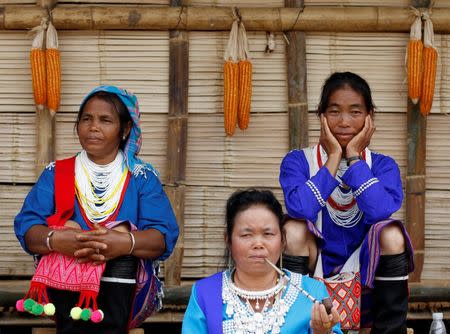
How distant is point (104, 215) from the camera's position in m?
4.84

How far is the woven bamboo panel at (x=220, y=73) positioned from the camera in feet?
19.7

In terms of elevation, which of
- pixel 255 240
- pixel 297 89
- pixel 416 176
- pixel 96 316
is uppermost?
pixel 297 89

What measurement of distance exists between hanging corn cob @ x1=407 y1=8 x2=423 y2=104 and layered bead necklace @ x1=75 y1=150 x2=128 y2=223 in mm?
1962

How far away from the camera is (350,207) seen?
489 centimetres

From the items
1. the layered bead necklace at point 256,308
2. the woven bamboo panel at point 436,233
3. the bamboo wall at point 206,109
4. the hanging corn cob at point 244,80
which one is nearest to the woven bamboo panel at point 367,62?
the bamboo wall at point 206,109

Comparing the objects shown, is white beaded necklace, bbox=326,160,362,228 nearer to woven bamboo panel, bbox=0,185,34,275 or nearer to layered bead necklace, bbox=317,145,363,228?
layered bead necklace, bbox=317,145,363,228

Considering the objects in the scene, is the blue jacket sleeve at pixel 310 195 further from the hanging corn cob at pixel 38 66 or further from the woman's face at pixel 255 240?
the hanging corn cob at pixel 38 66

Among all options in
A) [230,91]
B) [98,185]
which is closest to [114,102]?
[98,185]

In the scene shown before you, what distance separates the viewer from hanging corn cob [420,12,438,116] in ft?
19.0

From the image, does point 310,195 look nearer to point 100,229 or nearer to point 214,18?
point 100,229

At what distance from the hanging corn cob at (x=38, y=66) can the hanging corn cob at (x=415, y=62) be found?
2289 mm

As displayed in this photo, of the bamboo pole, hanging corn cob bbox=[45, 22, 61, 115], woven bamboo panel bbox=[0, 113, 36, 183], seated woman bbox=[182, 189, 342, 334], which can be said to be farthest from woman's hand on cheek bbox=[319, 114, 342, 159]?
woven bamboo panel bbox=[0, 113, 36, 183]

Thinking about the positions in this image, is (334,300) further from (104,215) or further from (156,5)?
(156,5)

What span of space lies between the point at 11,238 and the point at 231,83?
1763mm
